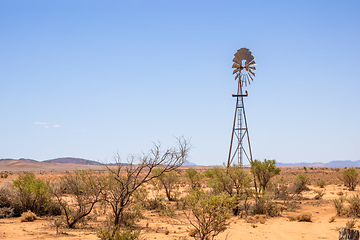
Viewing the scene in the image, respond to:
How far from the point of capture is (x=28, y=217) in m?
17.1

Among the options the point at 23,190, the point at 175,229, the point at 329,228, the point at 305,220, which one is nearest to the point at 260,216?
the point at 305,220

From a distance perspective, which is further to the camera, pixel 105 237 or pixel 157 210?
pixel 157 210

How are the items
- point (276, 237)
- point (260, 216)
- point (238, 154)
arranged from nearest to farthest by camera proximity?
point (276, 237) → point (260, 216) → point (238, 154)

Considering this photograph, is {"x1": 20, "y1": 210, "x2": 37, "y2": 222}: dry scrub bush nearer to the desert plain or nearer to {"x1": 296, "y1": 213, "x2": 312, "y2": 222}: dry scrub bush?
the desert plain

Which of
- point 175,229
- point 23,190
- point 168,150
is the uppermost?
point 168,150

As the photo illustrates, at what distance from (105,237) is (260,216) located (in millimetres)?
9294

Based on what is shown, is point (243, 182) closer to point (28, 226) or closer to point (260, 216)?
point (260, 216)

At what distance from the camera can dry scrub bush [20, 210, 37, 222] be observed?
1694cm

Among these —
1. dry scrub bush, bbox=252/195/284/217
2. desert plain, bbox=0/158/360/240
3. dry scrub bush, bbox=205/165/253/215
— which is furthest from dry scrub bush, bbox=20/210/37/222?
dry scrub bush, bbox=252/195/284/217

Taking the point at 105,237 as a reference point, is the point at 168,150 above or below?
above

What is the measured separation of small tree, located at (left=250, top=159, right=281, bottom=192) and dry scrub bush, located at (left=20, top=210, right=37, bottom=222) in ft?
48.3

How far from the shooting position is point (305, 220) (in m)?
16.8

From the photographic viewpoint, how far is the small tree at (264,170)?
957 inches

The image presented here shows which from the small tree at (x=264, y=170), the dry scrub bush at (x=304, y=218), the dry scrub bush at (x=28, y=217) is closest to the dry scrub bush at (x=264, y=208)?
the dry scrub bush at (x=304, y=218)
